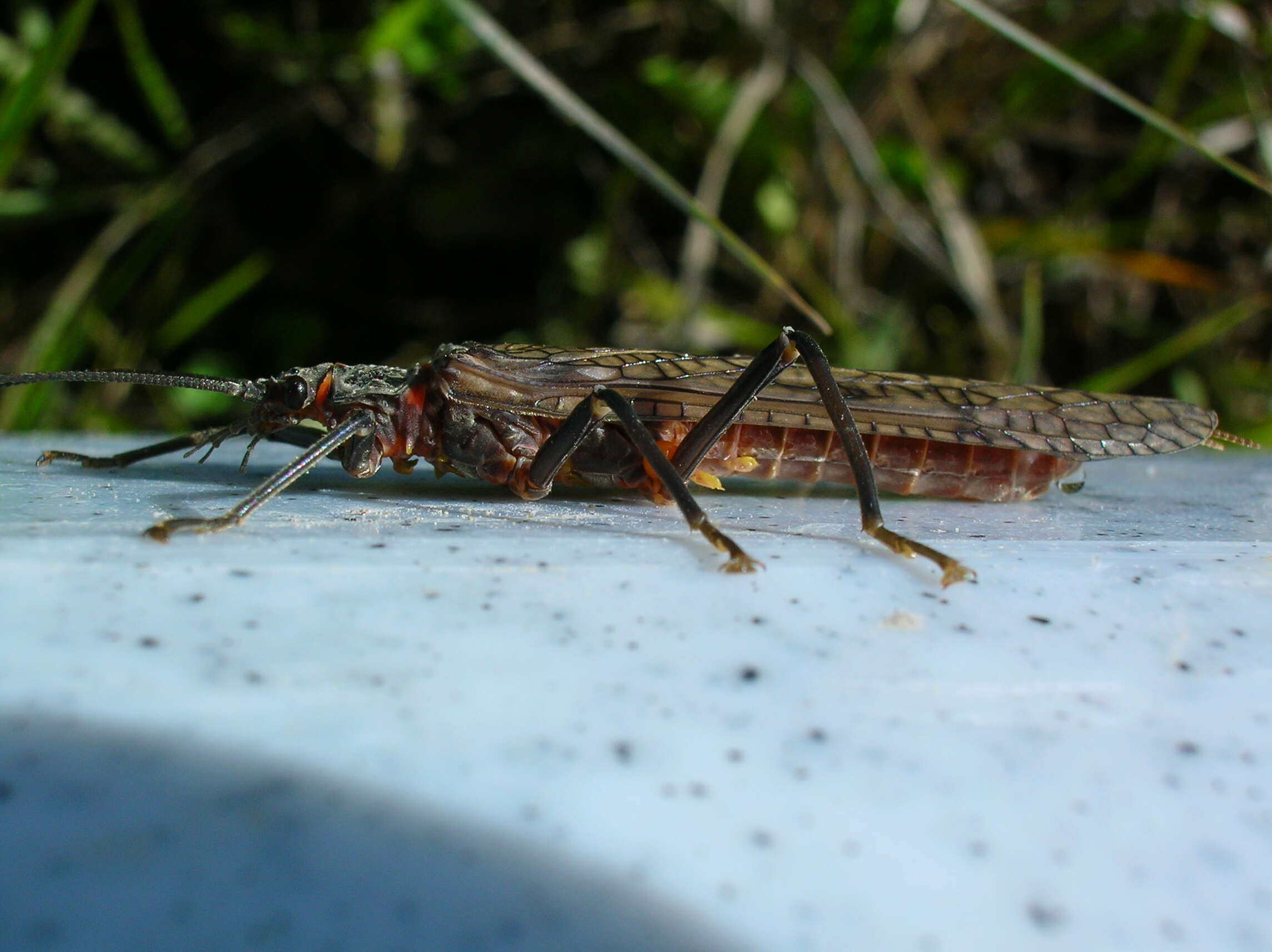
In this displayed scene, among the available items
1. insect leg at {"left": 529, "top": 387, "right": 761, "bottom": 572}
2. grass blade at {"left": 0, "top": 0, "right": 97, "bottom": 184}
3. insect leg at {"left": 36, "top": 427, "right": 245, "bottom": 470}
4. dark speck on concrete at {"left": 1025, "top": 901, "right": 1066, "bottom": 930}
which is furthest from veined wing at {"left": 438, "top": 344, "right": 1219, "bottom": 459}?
grass blade at {"left": 0, "top": 0, "right": 97, "bottom": 184}

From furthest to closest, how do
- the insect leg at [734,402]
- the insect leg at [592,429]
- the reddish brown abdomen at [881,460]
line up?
the reddish brown abdomen at [881,460], the insect leg at [734,402], the insect leg at [592,429]

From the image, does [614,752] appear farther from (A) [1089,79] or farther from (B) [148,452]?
(A) [1089,79]

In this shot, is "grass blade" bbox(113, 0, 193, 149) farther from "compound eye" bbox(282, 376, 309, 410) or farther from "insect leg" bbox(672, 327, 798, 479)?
"insect leg" bbox(672, 327, 798, 479)

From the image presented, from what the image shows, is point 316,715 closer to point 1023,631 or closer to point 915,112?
point 1023,631

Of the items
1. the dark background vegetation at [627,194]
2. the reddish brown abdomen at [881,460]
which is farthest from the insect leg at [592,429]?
the dark background vegetation at [627,194]

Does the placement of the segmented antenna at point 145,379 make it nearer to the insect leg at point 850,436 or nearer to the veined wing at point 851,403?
the veined wing at point 851,403

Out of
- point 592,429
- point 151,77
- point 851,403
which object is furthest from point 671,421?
point 151,77
